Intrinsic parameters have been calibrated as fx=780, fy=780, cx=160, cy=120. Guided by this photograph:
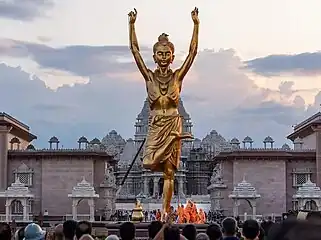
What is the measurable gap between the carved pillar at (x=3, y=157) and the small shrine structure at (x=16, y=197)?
2689 mm

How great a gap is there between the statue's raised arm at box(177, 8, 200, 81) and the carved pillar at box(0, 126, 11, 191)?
3517 centimetres

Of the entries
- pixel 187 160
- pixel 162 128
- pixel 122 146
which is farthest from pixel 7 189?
pixel 122 146

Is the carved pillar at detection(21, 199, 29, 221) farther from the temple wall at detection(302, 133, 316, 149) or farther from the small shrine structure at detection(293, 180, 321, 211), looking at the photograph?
the temple wall at detection(302, 133, 316, 149)

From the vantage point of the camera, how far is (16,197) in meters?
45.8

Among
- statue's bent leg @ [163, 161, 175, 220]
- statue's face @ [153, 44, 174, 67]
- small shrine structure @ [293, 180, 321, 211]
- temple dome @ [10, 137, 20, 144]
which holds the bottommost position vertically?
small shrine structure @ [293, 180, 321, 211]

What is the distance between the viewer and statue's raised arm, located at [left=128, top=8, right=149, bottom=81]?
1535cm

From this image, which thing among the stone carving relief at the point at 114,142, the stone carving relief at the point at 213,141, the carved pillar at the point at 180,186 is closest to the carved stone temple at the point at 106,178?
the carved pillar at the point at 180,186

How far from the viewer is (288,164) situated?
5100cm

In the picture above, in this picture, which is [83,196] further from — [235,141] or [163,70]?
[235,141]

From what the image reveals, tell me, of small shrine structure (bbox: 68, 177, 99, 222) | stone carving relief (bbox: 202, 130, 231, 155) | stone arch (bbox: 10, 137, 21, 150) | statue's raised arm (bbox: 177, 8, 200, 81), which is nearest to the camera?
statue's raised arm (bbox: 177, 8, 200, 81)

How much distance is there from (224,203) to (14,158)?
45.6 feet

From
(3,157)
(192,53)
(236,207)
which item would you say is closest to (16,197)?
(3,157)

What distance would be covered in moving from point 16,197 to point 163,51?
32232 mm

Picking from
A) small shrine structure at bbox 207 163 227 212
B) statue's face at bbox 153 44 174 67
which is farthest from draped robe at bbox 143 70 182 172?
small shrine structure at bbox 207 163 227 212
